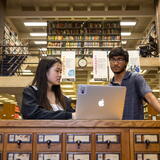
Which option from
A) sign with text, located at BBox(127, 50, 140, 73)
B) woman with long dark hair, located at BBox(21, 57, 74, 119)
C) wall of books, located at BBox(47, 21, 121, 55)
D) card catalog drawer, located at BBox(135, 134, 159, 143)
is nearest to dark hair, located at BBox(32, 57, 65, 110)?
woman with long dark hair, located at BBox(21, 57, 74, 119)

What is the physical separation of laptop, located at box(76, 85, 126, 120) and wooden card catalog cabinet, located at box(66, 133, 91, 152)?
0.38 feet

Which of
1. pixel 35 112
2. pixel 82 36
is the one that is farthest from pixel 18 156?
pixel 82 36

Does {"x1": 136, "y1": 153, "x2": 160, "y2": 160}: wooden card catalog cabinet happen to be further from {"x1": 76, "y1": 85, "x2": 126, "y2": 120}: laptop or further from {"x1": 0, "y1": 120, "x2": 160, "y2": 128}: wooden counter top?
{"x1": 76, "y1": 85, "x2": 126, "y2": 120}: laptop

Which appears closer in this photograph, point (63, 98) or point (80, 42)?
point (63, 98)

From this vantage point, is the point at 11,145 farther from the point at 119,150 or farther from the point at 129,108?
the point at 129,108

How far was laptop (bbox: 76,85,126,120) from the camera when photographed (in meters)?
1.49

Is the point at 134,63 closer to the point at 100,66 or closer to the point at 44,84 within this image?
the point at 100,66

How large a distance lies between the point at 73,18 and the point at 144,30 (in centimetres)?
326

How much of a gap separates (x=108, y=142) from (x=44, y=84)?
1.99 feet

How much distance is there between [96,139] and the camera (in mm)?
1414

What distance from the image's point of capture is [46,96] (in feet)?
5.78

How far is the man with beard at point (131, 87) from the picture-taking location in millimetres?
1981

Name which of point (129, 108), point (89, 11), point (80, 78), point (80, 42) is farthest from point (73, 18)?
point (129, 108)

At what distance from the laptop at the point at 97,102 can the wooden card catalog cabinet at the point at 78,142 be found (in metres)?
0.12
